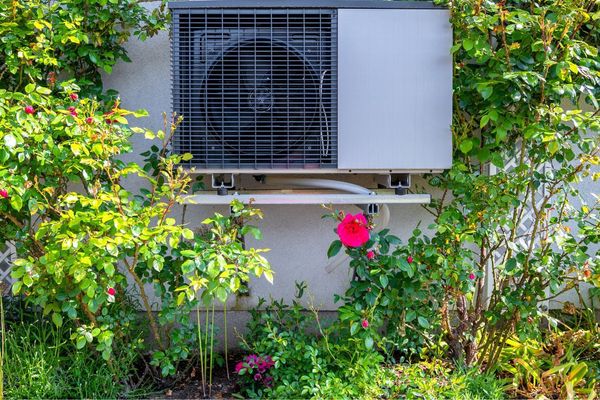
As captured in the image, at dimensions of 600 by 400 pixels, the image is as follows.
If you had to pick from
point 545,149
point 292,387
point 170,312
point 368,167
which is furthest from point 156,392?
point 545,149

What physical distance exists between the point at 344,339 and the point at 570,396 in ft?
3.20

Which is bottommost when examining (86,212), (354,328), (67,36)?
(354,328)

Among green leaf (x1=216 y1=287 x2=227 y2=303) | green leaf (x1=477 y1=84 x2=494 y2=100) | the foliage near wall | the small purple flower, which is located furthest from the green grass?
green leaf (x1=477 y1=84 x2=494 y2=100)

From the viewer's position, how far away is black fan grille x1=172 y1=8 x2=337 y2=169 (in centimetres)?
276

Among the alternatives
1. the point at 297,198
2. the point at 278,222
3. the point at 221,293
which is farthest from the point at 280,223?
the point at 221,293

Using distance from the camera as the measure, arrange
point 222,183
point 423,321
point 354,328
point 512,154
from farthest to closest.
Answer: point 512,154 → point 222,183 → point 423,321 → point 354,328

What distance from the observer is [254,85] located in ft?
9.09

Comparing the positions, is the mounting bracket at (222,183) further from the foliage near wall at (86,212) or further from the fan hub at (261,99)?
the fan hub at (261,99)

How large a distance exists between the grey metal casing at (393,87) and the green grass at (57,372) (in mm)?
1372

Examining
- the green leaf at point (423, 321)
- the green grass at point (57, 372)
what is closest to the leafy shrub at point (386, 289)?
the green leaf at point (423, 321)

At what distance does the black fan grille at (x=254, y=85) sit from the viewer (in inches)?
109

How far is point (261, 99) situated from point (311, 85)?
0.74 feet

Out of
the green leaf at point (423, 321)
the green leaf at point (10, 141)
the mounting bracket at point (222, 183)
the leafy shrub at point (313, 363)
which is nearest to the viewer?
the green leaf at point (10, 141)

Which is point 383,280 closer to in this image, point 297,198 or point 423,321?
point 423,321
